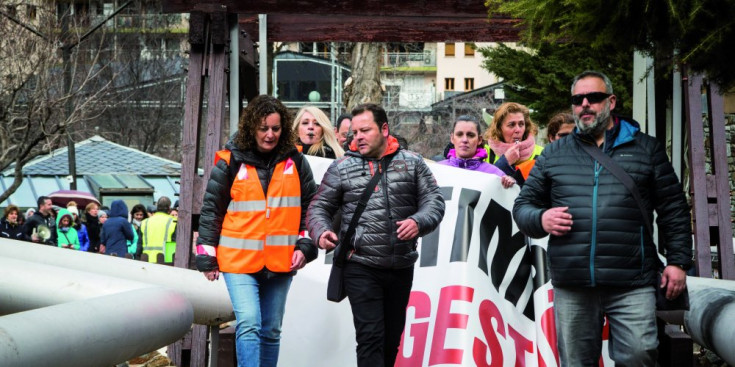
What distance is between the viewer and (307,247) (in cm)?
743

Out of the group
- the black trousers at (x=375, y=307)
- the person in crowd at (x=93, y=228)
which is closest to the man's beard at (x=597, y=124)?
the black trousers at (x=375, y=307)

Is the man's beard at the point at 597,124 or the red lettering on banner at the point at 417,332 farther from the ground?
the man's beard at the point at 597,124

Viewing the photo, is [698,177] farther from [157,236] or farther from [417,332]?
[157,236]

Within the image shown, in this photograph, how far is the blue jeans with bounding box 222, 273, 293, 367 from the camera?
7305 millimetres

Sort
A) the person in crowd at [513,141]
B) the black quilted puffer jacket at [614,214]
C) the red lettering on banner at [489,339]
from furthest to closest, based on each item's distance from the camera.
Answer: the person in crowd at [513,141]
the red lettering on banner at [489,339]
the black quilted puffer jacket at [614,214]

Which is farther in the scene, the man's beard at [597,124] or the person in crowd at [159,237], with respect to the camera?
the person in crowd at [159,237]

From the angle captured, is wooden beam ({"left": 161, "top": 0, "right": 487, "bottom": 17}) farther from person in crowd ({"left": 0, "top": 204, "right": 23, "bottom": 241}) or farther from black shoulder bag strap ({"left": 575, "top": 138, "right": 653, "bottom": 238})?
person in crowd ({"left": 0, "top": 204, "right": 23, "bottom": 241})

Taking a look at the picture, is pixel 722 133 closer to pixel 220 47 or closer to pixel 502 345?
pixel 502 345

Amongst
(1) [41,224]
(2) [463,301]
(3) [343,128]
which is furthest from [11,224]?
(2) [463,301]

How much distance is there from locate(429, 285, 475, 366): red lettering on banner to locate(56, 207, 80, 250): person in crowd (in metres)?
15.4

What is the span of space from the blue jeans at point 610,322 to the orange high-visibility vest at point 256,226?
74.8 inches

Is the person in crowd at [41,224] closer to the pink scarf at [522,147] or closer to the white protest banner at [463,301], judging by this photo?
the white protest banner at [463,301]

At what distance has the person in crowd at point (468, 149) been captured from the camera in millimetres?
9195

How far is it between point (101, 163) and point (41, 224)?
29.3 m
